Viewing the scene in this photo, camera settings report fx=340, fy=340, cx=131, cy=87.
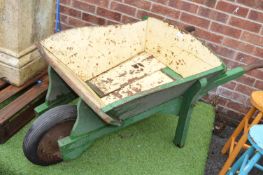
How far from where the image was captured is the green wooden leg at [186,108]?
2.51 m

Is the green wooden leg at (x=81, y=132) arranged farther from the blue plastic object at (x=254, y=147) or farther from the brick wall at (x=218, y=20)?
the brick wall at (x=218, y=20)

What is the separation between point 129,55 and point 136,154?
90cm

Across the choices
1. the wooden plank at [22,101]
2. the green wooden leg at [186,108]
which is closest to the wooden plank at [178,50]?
the green wooden leg at [186,108]

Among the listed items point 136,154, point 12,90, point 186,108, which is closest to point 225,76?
point 186,108

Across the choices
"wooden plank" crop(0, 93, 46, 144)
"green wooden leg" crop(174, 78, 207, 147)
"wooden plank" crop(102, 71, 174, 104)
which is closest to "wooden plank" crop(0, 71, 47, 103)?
"wooden plank" crop(0, 93, 46, 144)

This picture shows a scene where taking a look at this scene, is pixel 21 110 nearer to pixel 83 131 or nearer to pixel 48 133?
pixel 48 133

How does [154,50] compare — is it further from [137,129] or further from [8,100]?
[8,100]

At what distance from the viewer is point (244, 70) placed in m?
2.63

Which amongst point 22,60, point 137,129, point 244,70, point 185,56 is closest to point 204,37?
point 185,56

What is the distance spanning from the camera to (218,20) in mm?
3244

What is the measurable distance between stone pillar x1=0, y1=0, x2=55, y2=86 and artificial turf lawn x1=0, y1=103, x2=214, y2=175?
0.52m

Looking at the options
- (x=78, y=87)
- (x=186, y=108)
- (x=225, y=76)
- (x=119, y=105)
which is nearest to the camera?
(x=119, y=105)

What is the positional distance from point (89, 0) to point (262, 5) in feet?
5.59

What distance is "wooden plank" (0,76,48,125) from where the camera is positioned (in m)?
2.63
